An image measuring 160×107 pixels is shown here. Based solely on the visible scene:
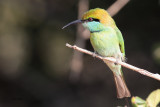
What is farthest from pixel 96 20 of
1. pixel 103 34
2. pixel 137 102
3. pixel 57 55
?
pixel 57 55

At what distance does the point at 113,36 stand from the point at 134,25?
0.95 m

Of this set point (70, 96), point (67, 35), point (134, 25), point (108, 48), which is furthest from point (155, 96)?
point (70, 96)

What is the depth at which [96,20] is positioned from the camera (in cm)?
287

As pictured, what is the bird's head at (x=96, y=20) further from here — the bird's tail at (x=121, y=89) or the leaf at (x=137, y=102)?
the leaf at (x=137, y=102)

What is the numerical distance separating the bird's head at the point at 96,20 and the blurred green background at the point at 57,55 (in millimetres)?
852

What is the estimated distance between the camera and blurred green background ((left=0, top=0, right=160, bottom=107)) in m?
3.83

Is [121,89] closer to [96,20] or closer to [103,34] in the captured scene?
[103,34]

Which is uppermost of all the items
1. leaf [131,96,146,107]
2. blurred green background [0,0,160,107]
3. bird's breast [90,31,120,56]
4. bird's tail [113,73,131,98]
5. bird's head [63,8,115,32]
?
blurred green background [0,0,160,107]

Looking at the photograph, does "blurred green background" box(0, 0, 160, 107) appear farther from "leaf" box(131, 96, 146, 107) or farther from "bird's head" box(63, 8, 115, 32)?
"leaf" box(131, 96, 146, 107)

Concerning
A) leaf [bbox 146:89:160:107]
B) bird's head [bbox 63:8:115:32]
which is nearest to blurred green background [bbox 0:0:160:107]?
bird's head [bbox 63:8:115:32]

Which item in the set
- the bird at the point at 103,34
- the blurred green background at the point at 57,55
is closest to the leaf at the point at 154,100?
the bird at the point at 103,34

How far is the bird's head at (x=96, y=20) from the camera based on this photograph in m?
2.80

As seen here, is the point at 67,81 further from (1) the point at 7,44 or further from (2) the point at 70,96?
(1) the point at 7,44

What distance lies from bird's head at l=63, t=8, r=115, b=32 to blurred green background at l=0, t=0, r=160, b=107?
85cm
